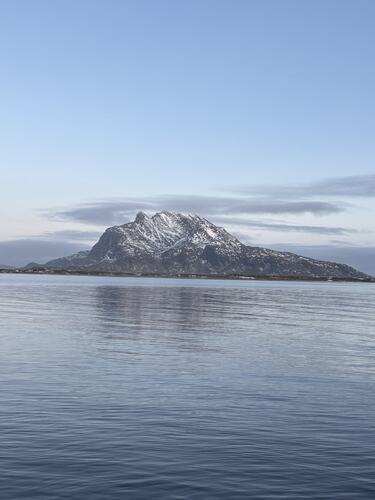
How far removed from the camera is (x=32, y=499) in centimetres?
1992

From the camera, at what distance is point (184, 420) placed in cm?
3052

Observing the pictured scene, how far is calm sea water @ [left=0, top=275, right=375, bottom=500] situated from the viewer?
72.1ft

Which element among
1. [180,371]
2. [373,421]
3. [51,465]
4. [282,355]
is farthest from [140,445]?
[282,355]

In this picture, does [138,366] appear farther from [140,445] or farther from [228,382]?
[140,445]

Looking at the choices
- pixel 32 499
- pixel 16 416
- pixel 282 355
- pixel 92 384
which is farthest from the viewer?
pixel 282 355

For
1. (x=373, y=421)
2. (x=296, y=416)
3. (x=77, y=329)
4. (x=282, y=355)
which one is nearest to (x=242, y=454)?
(x=296, y=416)

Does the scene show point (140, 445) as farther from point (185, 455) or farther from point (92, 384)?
point (92, 384)

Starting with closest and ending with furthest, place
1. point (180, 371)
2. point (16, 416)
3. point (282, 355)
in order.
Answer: point (16, 416), point (180, 371), point (282, 355)

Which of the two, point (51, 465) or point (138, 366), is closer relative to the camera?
point (51, 465)

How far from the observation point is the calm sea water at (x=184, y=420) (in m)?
22.0

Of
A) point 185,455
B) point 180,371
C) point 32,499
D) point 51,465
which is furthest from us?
point 180,371

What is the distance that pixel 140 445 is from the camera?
2623cm

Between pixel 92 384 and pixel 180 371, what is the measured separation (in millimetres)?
8183

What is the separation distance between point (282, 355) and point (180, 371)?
14026 millimetres
